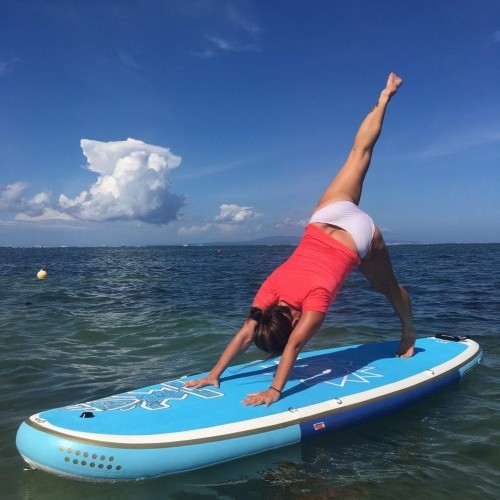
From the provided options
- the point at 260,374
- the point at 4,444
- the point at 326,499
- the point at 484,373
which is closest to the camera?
the point at 326,499

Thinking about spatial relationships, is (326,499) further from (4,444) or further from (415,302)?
(415,302)

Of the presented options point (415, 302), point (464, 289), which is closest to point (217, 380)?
point (415, 302)

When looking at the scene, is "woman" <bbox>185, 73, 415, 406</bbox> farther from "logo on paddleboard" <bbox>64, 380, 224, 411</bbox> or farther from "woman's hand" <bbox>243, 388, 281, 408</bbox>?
"logo on paddleboard" <bbox>64, 380, 224, 411</bbox>

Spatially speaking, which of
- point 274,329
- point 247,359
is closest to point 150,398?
point 274,329

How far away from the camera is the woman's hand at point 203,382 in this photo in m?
4.95

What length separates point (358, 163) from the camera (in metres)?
5.80

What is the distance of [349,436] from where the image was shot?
4.64m

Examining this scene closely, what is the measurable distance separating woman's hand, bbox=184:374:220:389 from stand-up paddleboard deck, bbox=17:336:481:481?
88 millimetres

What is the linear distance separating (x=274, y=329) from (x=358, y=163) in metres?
2.57

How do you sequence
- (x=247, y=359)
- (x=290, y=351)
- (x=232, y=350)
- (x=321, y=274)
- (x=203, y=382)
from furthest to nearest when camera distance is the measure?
(x=247, y=359) → (x=203, y=382) → (x=232, y=350) → (x=321, y=274) → (x=290, y=351)

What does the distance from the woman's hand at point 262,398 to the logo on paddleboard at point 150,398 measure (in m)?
0.35

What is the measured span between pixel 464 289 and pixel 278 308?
1363 cm

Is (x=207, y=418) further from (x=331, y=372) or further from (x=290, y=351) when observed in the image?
(x=331, y=372)

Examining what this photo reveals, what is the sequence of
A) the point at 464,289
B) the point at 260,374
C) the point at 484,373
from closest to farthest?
the point at 260,374
the point at 484,373
the point at 464,289
